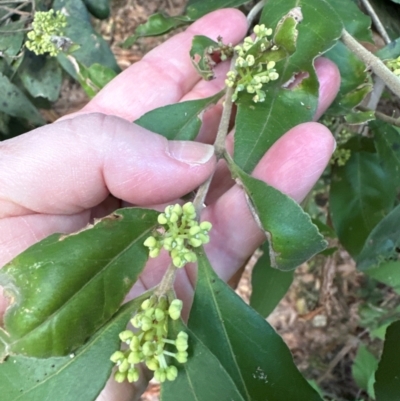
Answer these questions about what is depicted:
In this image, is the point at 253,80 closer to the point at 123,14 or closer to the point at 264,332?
the point at 264,332

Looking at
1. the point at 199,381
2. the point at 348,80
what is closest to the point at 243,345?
the point at 199,381

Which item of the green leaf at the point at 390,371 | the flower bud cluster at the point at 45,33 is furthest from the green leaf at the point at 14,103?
the green leaf at the point at 390,371

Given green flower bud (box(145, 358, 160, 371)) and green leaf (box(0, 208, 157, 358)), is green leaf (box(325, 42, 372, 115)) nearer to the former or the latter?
green leaf (box(0, 208, 157, 358))

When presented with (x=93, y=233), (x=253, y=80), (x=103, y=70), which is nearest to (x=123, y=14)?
(x=103, y=70)

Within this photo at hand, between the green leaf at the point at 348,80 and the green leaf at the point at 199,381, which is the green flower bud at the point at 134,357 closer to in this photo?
the green leaf at the point at 199,381

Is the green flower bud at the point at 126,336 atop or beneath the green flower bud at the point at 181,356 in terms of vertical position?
atop
